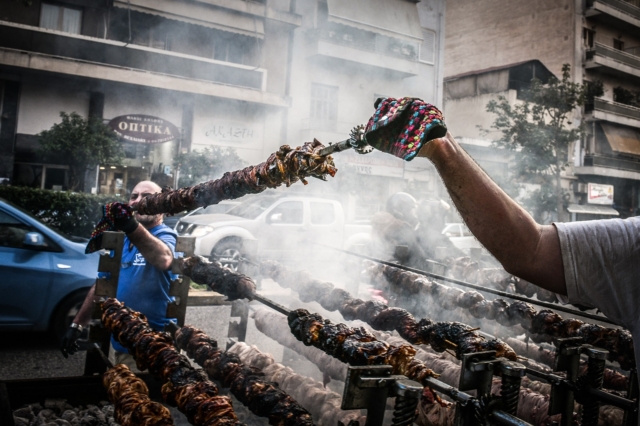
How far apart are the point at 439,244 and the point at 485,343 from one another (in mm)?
5132

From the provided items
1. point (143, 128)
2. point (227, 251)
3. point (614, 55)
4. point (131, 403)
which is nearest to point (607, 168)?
point (614, 55)

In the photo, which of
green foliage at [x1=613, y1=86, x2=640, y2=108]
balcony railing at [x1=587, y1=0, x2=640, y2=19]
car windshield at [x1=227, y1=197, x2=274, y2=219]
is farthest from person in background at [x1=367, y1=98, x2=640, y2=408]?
green foliage at [x1=613, y1=86, x2=640, y2=108]

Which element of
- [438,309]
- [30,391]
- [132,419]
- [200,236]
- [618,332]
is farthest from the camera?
[200,236]

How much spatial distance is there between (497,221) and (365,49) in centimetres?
2249

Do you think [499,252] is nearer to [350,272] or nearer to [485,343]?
[485,343]

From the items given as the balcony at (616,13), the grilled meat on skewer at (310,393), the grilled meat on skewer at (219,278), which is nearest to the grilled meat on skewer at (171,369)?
the grilled meat on skewer at (219,278)

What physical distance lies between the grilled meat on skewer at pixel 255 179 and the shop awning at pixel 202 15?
48.2ft

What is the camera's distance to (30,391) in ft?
8.89

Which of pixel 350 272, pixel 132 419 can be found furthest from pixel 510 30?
pixel 132 419

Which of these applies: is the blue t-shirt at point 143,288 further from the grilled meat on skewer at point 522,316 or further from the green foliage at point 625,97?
the green foliage at point 625,97

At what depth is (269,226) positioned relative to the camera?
11.9m

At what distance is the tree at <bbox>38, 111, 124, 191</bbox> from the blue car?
10.1 metres

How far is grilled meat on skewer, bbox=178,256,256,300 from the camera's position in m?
3.99

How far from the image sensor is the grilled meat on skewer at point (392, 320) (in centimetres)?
251
